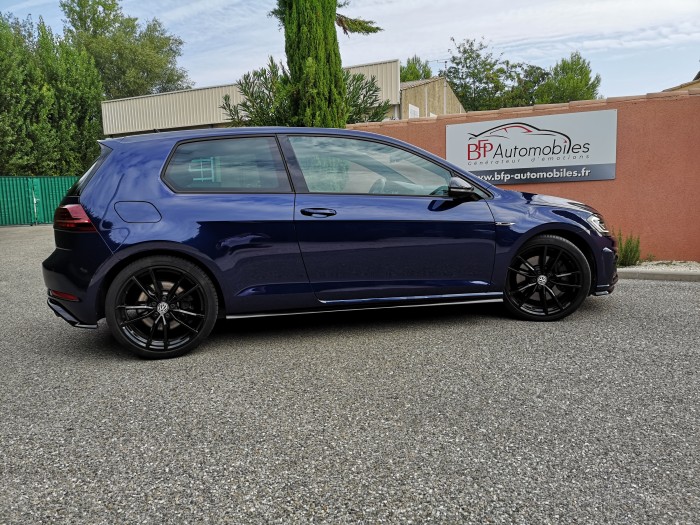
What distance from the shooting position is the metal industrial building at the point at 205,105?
66.9ft

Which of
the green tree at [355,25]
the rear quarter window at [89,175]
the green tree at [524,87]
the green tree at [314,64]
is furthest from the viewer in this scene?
the green tree at [524,87]

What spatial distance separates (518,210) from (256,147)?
85.5 inches

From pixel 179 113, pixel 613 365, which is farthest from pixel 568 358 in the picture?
pixel 179 113

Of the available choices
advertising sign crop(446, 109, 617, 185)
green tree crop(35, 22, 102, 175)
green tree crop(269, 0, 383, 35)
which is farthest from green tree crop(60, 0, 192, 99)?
advertising sign crop(446, 109, 617, 185)

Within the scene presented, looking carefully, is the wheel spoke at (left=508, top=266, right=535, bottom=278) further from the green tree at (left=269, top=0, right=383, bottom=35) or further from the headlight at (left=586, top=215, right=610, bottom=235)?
the green tree at (left=269, top=0, right=383, bottom=35)

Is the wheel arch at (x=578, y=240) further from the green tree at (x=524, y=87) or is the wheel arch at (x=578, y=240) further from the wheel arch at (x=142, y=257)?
the green tree at (x=524, y=87)

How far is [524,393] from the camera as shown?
3131mm

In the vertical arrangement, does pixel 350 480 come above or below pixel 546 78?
below

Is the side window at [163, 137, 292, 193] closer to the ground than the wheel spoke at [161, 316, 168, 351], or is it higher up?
higher up

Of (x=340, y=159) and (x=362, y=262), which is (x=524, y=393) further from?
(x=340, y=159)

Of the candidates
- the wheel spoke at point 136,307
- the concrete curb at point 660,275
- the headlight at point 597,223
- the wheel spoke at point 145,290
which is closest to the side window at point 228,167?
the wheel spoke at point 145,290

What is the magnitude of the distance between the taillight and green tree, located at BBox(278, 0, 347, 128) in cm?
726

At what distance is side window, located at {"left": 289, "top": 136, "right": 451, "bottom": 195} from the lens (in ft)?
14.1

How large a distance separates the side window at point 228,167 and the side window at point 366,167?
0.22 metres
